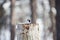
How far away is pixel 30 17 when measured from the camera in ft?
4.15

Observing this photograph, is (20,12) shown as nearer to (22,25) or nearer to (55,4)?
(22,25)

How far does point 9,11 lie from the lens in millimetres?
1279

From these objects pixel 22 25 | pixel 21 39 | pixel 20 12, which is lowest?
pixel 21 39

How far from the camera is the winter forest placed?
4.11ft

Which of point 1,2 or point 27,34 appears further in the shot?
point 1,2

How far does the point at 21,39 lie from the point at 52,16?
1.12 feet

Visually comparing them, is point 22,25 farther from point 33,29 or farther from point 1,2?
point 1,2

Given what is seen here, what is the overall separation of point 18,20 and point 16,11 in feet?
0.27

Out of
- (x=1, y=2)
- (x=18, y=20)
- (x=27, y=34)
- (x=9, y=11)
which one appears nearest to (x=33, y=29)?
(x=27, y=34)

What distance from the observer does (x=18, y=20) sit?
1.27 metres

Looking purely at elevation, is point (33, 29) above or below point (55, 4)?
below

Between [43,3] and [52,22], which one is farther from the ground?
[43,3]

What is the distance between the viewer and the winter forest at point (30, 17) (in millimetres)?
1254

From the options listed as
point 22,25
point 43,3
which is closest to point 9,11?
point 22,25
